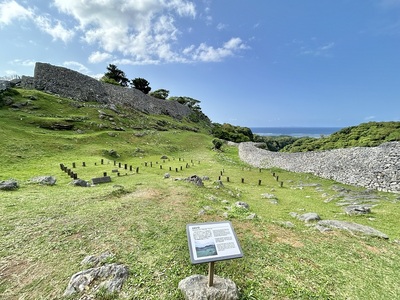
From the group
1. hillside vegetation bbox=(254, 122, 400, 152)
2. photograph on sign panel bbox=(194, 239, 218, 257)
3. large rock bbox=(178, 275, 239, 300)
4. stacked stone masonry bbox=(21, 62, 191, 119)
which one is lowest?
large rock bbox=(178, 275, 239, 300)

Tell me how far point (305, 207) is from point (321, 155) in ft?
52.7

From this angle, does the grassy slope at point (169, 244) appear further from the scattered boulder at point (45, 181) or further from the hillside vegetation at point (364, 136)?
the hillside vegetation at point (364, 136)

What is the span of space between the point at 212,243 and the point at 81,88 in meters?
64.9

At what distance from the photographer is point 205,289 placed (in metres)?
5.26

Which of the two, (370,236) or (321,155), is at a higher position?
(321,155)

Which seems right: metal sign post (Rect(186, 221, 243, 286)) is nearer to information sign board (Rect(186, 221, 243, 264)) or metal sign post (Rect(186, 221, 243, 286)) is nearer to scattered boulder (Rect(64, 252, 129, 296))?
information sign board (Rect(186, 221, 243, 264))

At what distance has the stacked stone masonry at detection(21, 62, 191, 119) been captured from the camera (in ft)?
174

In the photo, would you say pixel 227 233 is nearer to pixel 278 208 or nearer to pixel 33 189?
pixel 278 208

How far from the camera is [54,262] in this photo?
6.62 meters

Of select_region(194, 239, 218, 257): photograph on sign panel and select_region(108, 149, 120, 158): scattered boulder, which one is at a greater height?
select_region(194, 239, 218, 257): photograph on sign panel

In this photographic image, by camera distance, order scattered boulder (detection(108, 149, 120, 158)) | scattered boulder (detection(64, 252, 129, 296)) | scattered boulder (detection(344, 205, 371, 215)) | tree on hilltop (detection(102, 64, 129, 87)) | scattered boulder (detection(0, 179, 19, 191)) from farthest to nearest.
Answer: tree on hilltop (detection(102, 64, 129, 87)) < scattered boulder (detection(108, 149, 120, 158)) < scattered boulder (detection(344, 205, 371, 215)) < scattered boulder (detection(0, 179, 19, 191)) < scattered boulder (detection(64, 252, 129, 296))

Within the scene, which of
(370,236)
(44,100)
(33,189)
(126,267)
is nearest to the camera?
(126,267)

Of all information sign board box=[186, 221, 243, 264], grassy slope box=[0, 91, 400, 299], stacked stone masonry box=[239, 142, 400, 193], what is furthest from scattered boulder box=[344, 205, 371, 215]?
information sign board box=[186, 221, 243, 264]

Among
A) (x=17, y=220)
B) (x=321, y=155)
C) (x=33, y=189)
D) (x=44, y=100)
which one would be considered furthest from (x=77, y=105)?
(x=321, y=155)
